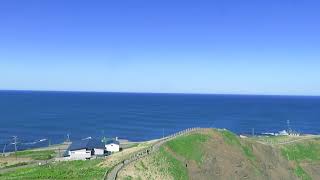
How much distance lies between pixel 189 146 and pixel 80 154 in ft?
92.0

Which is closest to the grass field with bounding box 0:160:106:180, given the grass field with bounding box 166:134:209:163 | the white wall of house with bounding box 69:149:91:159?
the white wall of house with bounding box 69:149:91:159

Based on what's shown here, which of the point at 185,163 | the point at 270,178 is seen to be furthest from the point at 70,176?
the point at 270,178

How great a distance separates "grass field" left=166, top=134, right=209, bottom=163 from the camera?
9074 centimetres

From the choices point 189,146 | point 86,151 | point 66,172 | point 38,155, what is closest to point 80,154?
point 86,151

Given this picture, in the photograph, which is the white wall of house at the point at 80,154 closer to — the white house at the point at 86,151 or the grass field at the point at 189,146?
the white house at the point at 86,151

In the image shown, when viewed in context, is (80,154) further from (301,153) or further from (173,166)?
(301,153)

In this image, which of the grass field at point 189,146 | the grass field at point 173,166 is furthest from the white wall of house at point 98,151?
the grass field at point 173,166

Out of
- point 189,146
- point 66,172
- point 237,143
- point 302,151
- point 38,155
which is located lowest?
point 38,155

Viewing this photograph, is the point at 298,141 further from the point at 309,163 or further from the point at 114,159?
the point at 114,159

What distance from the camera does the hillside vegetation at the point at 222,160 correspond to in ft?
264

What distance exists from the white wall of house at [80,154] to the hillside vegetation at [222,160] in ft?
72.8

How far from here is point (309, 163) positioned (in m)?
115

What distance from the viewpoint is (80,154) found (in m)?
101

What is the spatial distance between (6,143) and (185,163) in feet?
321
